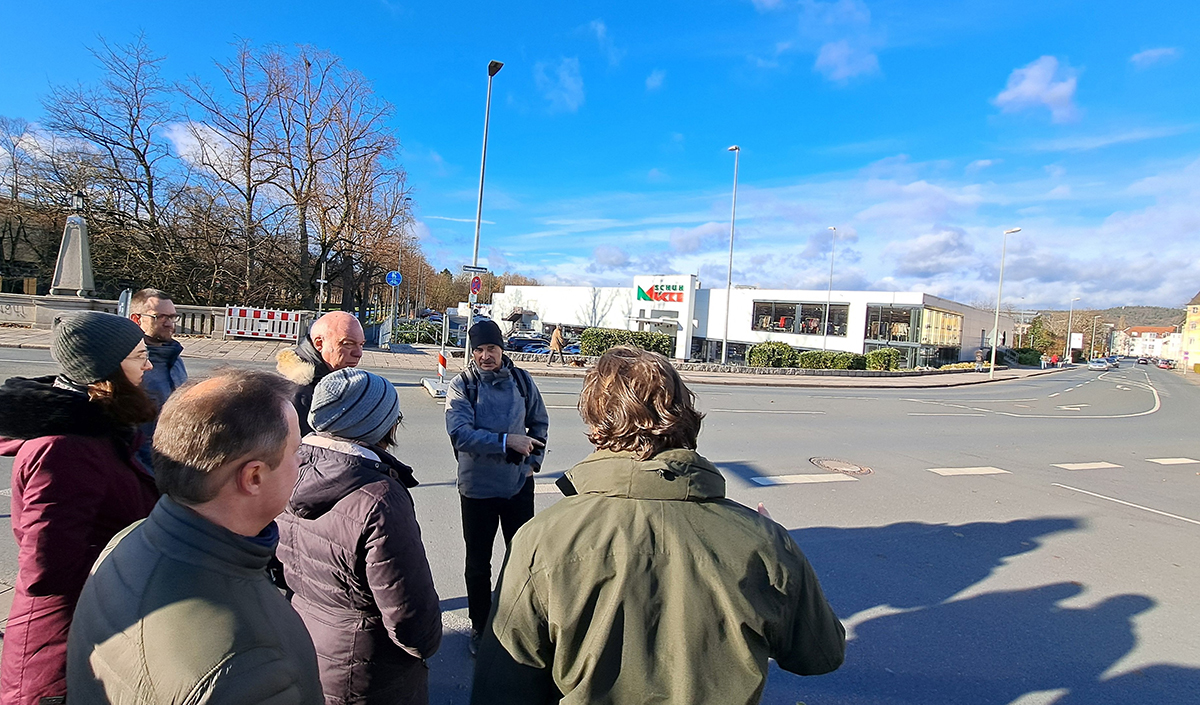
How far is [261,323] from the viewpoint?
21.5 meters

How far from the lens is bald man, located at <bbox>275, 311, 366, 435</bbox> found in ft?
11.8

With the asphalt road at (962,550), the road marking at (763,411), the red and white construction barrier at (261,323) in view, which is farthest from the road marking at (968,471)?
the red and white construction barrier at (261,323)

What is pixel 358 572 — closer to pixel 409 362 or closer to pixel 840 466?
pixel 840 466

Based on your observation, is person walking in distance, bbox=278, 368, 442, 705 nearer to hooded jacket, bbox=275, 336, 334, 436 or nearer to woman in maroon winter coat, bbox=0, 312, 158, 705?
woman in maroon winter coat, bbox=0, 312, 158, 705

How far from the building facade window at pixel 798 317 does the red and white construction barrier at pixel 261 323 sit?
29.8 m

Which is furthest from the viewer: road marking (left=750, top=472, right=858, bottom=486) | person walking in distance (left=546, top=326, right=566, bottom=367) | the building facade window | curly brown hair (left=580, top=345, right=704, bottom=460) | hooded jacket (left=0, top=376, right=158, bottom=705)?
the building facade window

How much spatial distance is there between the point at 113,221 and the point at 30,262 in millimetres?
10456

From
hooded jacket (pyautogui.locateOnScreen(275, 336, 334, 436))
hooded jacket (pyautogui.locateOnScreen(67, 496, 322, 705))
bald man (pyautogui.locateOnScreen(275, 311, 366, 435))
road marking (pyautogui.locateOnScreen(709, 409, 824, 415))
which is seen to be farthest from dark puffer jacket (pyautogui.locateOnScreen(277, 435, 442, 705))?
road marking (pyautogui.locateOnScreen(709, 409, 824, 415))

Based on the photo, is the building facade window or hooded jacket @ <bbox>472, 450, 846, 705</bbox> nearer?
hooded jacket @ <bbox>472, 450, 846, 705</bbox>

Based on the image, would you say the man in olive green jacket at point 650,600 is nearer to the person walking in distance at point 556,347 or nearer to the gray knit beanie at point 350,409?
the gray knit beanie at point 350,409

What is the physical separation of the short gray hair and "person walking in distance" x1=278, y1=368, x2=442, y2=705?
557 millimetres

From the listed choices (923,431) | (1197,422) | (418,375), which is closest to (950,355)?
(1197,422)

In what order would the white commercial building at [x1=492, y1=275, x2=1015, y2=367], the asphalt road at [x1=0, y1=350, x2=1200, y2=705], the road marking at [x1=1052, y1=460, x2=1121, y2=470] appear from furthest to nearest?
the white commercial building at [x1=492, y1=275, x2=1015, y2=367] < the road marking at [x1=1052, y1=460, x2=1121, y2=470] < the asphalt road at [x1=0, y1=350, x2=1200, y2=705]

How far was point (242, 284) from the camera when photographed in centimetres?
2698
